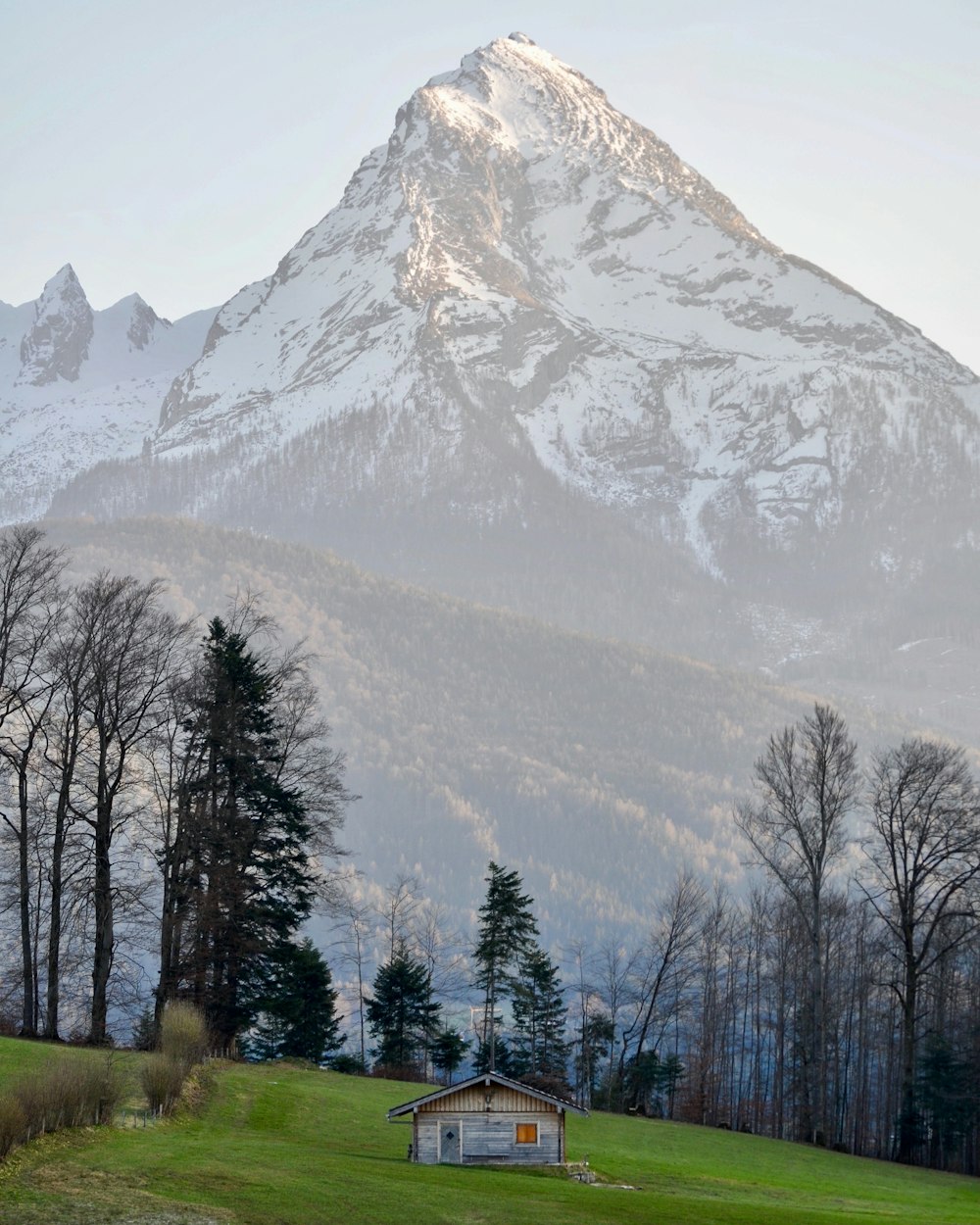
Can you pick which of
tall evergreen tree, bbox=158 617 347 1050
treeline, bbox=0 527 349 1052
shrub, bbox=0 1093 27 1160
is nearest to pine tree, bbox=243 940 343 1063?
tall evergreen tree, bbox=158 617 347 1050

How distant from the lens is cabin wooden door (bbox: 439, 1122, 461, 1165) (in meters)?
43.0

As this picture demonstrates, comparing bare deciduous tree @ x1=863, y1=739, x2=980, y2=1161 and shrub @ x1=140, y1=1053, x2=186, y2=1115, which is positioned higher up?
bare deciduous tree @ x1=863, y1=739, x2=980, y2=1161

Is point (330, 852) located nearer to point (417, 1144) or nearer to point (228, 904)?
point (228, 904)

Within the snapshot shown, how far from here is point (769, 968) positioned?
98.7 metres

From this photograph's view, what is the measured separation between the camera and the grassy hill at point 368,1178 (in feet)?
99.4

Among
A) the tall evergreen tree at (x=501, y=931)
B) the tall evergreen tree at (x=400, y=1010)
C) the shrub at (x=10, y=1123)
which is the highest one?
the tall evergreen tree at (x=501, y=931)

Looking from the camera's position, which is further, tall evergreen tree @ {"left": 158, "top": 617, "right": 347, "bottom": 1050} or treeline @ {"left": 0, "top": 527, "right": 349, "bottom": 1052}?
tall evergreen tree @ {"left": 158, "top": 617, "right": 347, "bottom": 1050}

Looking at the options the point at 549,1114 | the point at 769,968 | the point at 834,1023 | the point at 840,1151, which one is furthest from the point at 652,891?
the point at 549,1114

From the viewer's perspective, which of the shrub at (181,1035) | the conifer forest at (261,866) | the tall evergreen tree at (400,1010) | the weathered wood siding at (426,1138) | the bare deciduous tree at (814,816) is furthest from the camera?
the tall evergreen tree at (400,1010)

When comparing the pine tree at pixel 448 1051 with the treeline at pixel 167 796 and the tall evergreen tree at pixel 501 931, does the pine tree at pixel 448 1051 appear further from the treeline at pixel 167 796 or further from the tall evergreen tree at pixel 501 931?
the treeline at pixel 167 796

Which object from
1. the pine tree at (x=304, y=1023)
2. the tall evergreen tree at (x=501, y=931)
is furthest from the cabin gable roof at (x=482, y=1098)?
the tall evergreen tree at (x=501, y=931)

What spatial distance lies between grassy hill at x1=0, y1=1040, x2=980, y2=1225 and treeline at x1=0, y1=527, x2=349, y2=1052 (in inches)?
149

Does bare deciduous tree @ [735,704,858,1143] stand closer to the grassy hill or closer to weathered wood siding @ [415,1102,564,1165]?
the grassy hill

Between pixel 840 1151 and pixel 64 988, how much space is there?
27771 millimetres
